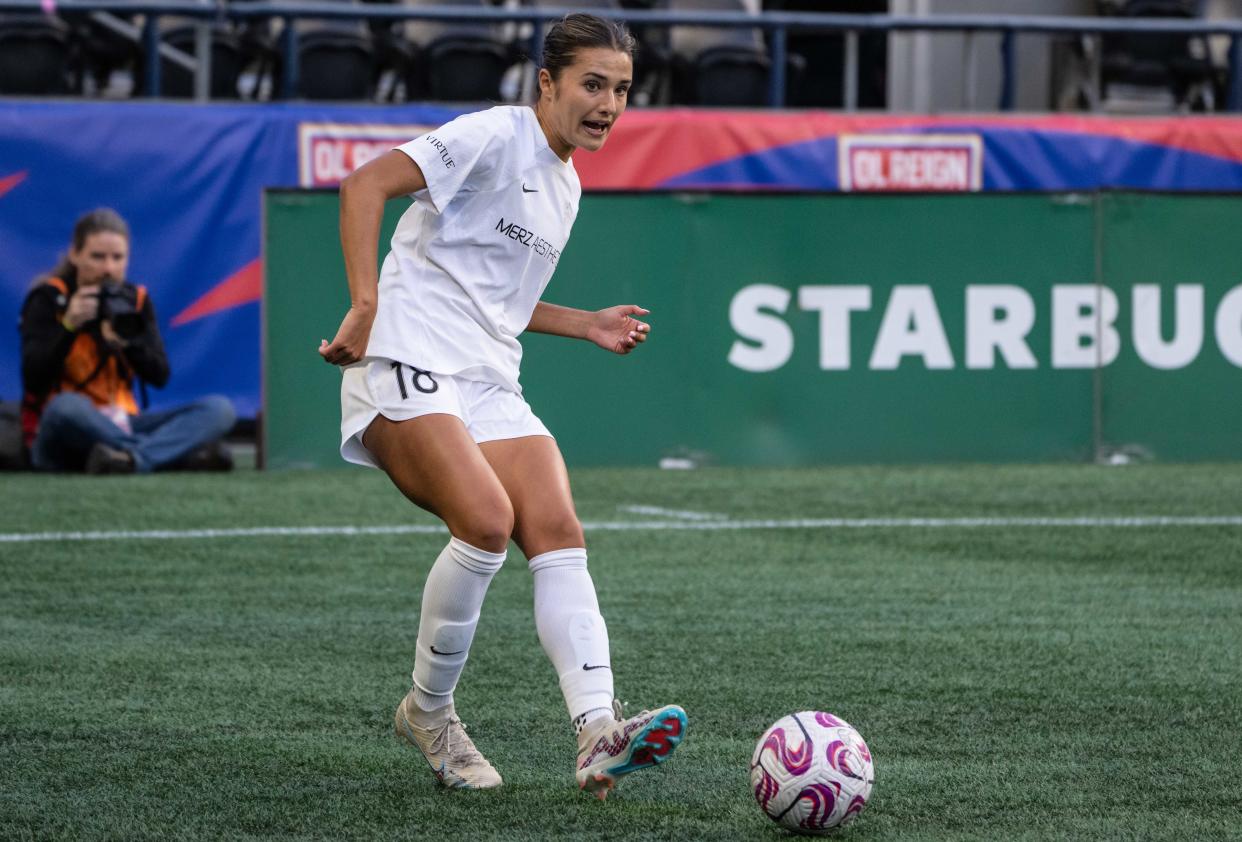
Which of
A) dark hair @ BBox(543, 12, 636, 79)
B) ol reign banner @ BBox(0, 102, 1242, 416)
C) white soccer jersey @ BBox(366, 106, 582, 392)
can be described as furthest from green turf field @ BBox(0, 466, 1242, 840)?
ol reign banner @ BBox(0, 102, 1242, 416)

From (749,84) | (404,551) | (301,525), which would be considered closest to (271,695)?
(404,551)

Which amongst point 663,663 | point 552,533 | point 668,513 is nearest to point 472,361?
point 552,533

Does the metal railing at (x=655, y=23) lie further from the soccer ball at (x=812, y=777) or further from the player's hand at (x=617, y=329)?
the soccer ball at (x=812, y=777)

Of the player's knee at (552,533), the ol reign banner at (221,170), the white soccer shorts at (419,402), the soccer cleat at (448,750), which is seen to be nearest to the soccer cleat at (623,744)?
the soccer cleat at (448,750)

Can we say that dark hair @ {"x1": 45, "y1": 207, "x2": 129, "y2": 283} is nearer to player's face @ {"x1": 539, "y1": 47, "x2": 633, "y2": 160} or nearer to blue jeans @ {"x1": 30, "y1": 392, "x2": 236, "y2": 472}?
blue jeans @ {"x1": 30, "y1": 392, "x2": 236, "y2": 472}

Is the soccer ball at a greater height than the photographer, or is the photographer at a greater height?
the photographer

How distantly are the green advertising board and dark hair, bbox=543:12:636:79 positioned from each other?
6.40 m

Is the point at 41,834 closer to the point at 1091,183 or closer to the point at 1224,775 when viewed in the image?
the point at 1224,775

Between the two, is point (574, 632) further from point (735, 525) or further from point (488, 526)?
point (735, 525)

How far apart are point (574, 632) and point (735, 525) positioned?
4.77 meters

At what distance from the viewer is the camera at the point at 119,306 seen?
10.2m

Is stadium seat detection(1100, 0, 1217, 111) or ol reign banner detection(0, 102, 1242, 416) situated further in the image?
stadium seat detection(1100, 0, 1217, 111)

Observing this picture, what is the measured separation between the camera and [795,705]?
5.16 metres

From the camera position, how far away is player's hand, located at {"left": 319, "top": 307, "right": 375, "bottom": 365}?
162 inches
